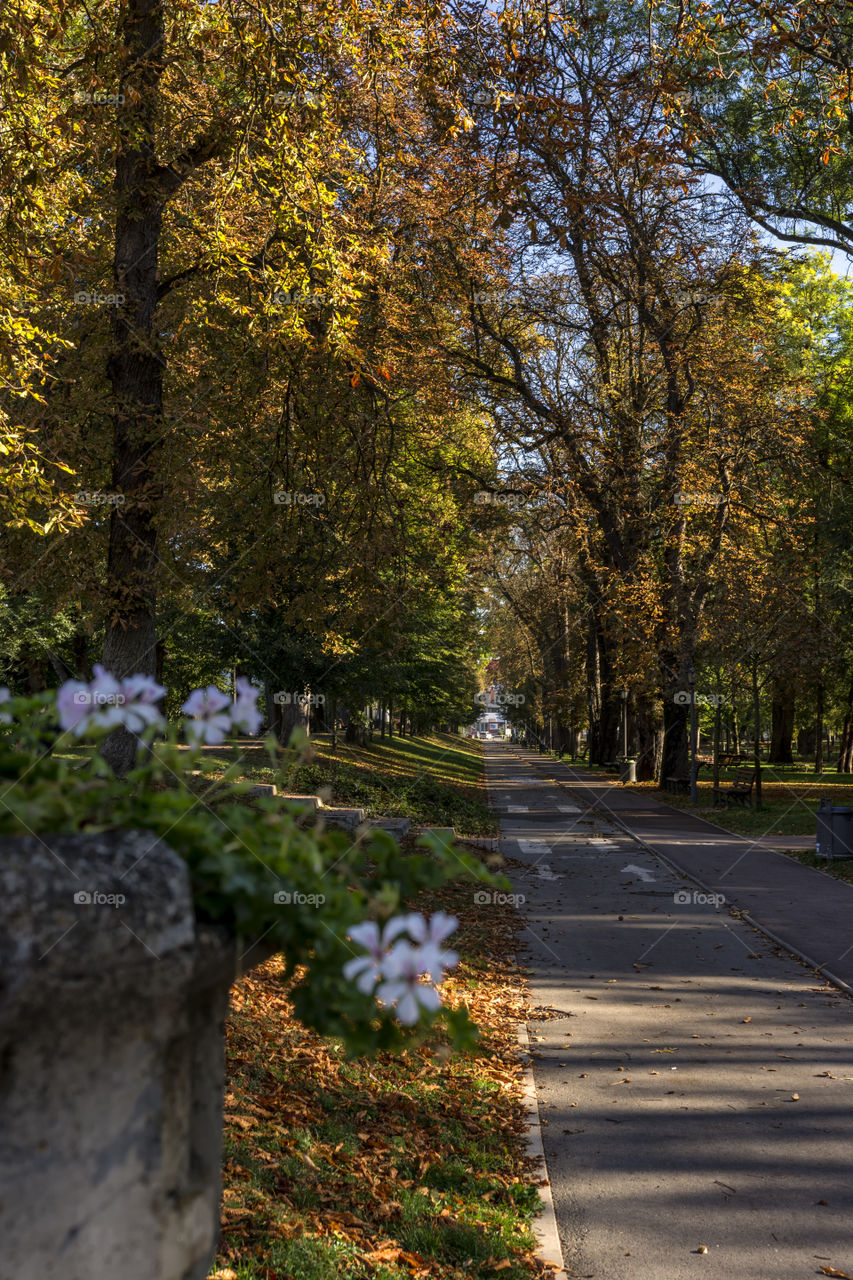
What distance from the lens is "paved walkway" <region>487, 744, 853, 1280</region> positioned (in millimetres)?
4859

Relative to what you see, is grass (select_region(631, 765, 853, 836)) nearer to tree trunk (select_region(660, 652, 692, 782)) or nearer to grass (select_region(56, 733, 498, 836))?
tree trunk (select_region(660, 652, 692, 782))

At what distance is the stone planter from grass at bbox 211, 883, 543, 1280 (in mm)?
2907

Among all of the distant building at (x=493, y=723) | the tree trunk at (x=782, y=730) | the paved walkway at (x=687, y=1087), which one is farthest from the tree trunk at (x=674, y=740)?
the distant building at (x=493, y=723)

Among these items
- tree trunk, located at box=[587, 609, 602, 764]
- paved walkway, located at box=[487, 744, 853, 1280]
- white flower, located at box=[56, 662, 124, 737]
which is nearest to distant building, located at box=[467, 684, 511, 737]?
tree trunk, located at box=[587, 609, 602, 764]

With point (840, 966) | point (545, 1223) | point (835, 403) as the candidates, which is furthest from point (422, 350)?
point (835, 403)

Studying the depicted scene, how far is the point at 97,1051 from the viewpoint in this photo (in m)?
1.59

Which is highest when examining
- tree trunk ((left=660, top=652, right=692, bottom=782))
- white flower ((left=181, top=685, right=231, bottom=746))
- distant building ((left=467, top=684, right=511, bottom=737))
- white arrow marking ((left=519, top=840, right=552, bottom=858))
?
white flower ((left=181, top=685, right=231, bottom=746))

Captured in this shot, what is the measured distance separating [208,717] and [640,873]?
47.1ft

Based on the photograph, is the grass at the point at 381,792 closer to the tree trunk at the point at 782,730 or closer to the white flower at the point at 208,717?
the white flower at the point at 208,717

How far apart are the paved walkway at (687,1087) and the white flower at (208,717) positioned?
3.71 metres

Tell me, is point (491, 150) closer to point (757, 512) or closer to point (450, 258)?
point (450, 258)

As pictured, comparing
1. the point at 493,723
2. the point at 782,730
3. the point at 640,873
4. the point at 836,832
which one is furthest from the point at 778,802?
the point at 493,723

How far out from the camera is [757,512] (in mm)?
26219

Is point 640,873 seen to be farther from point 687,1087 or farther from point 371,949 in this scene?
point 371,949
